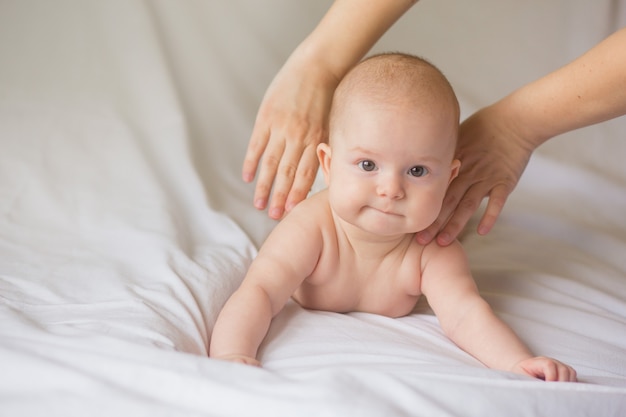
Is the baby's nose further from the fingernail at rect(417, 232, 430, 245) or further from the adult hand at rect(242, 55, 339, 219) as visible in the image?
the adult hand at rect(242, 55, 339, 219)

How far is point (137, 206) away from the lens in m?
1.67

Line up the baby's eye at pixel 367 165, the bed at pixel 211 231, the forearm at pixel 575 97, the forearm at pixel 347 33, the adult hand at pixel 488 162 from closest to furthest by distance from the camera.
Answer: the bed at pixel 211 231, the baby's eye at pixel 367 165, the forearm at pixel 575 97, the adult hand at pixel 488 162, the forearm at pixel 347 33

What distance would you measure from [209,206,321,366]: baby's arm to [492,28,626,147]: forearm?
452mm

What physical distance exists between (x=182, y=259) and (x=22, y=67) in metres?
0.88

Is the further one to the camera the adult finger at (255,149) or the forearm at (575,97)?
the adult finger at (255,149)

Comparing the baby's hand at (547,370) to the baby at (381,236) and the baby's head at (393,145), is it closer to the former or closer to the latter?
the baby at (381,236)

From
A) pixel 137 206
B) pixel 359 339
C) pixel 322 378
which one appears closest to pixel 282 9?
pixel 137 206

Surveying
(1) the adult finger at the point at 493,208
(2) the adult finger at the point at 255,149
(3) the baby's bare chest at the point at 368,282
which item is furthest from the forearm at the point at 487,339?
(2) the adult finger at the point at 255,149

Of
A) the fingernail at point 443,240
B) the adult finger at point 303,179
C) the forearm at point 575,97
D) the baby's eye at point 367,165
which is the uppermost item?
the forearm at point 575,97

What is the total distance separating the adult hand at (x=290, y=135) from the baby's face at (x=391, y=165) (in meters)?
0.23

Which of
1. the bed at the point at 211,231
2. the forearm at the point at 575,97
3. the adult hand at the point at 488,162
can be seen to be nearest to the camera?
the bed at the point at 211,231

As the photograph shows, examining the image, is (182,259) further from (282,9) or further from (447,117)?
(282,9)

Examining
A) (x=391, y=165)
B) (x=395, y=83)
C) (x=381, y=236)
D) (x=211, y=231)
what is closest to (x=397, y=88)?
(x=395, y=83)

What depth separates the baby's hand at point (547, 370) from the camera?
3.77 feet
